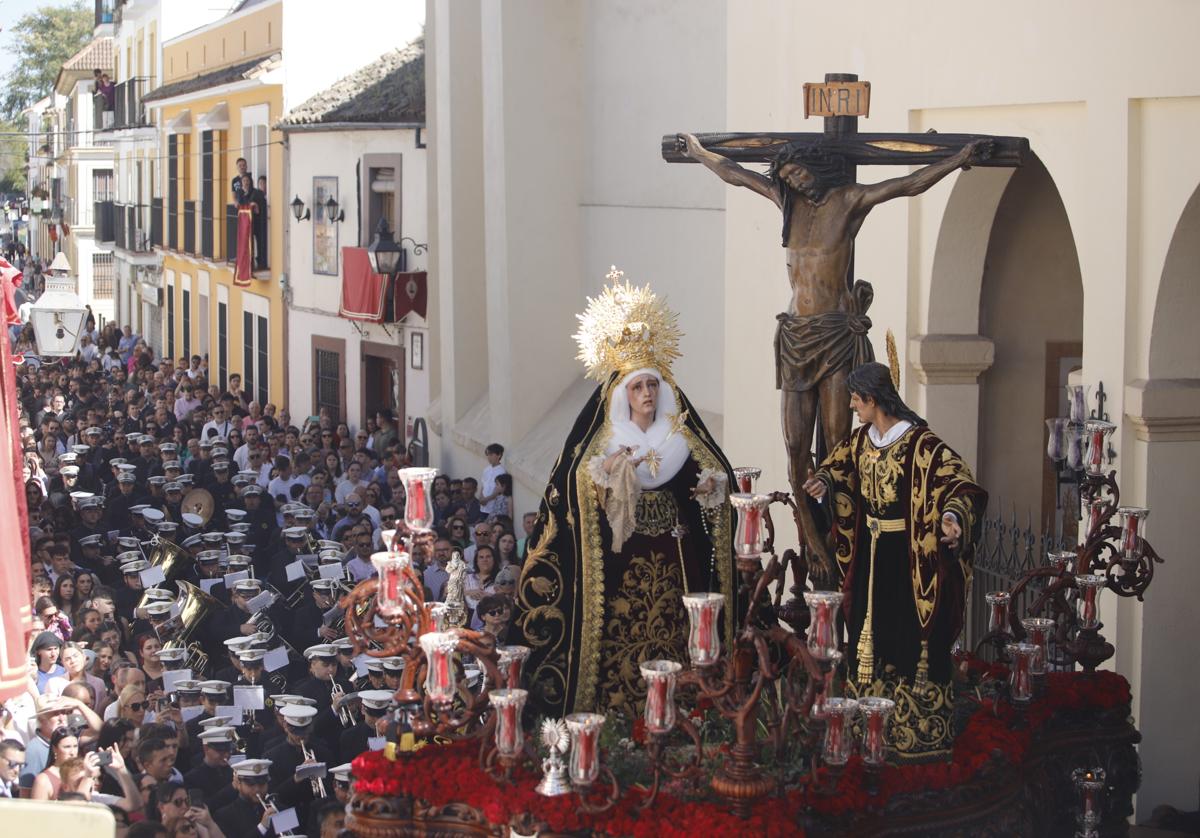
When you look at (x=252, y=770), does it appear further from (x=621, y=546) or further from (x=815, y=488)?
(x=815, y=488)

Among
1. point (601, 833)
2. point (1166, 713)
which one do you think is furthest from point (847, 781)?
point (1166, 713)

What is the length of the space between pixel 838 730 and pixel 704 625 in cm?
69

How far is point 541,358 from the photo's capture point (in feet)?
53.7

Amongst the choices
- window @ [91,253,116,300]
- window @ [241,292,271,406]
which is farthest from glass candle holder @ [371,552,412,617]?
window @ [91,253,116,300]

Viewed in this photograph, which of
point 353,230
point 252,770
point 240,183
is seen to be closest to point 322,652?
point 252,770

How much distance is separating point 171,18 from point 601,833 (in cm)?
3004

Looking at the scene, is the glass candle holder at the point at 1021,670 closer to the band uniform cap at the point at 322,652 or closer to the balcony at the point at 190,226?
the band uniform cap at the point at 322,652

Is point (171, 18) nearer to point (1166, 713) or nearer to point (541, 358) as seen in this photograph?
point (541, 358)

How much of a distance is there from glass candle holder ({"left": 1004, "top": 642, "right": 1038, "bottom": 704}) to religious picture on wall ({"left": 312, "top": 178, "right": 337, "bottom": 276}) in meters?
16.3

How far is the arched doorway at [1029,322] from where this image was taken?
34.6 feet

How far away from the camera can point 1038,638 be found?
7.26 m

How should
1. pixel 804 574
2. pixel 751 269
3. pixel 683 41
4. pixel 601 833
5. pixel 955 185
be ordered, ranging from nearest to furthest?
1. pixel 601 833
2. pixel 804 574
3. pixel 955 185
4. pixel 751 269
5. pixel 683 41

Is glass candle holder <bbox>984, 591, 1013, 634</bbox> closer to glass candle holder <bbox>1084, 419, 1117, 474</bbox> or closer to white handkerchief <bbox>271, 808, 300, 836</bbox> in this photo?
glass candle holder <bbox>1084, 419, 1117, 474</bbox>

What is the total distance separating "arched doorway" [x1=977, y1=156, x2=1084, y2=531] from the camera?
34.6 ft
